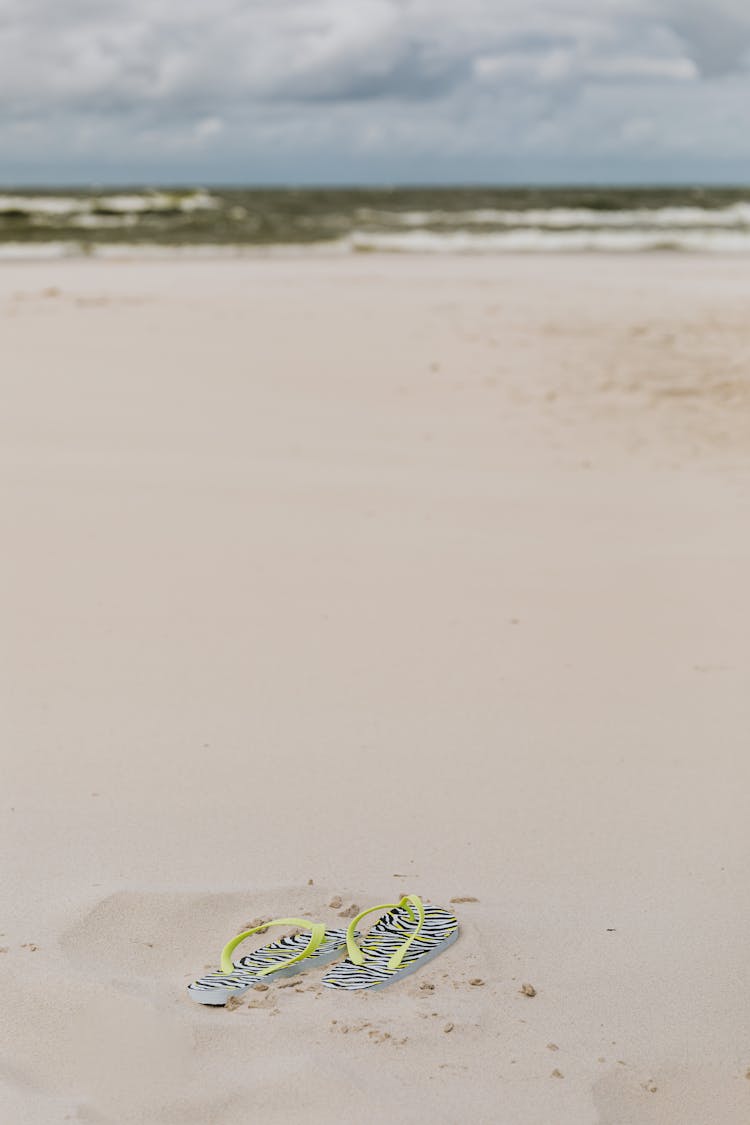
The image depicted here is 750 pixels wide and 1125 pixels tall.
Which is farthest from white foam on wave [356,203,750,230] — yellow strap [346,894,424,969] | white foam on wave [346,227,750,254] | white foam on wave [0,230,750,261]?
yellow strap [346,894,424,969]

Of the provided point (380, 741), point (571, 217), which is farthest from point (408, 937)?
point (571, 217)

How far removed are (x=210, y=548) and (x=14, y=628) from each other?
1.01m

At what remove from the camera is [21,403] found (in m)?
6.98

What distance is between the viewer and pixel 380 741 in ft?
9.84

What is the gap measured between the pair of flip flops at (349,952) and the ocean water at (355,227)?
1626 cm

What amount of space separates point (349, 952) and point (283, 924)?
0.45 ft

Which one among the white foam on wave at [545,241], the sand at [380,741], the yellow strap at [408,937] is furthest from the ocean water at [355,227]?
the yellow strap at [408,937]

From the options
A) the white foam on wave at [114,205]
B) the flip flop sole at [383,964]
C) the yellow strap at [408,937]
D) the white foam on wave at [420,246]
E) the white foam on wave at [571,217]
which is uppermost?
the white foam on wave at [114,205]

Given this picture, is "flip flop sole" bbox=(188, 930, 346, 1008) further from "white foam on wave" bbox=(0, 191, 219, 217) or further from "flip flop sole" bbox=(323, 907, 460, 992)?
"white foam on wave" bbox=(0, 191, 219, 217)

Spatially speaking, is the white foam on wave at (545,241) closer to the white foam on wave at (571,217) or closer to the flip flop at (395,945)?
the white foam on wave at (571,217)

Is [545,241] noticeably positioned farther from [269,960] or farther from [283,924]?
[269,960]

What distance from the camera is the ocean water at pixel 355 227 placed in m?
19.0

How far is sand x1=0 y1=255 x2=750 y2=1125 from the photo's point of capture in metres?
1.84

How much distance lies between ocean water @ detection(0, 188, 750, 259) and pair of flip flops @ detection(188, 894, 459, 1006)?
16259 millimetres
